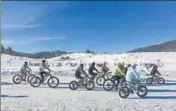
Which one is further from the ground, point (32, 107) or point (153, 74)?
point (153, 74)

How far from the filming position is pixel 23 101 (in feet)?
42.9

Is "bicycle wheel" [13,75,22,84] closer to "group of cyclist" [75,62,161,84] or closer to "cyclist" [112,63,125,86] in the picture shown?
"group of cyclist" [75,62,161,84]

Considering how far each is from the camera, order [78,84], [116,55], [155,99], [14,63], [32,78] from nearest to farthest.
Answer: [155,99]
[78,84]
[32,78]
[14,63]
[116,55]

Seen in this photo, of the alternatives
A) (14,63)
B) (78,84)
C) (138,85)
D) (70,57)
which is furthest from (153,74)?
(70,57)

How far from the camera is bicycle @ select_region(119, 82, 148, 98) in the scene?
47.8ft

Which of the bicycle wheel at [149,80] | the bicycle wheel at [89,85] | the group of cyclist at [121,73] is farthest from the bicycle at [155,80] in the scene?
the bicycle wheel at [89,85]

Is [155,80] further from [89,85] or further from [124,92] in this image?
[124,92]

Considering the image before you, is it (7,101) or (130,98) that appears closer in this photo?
(7,101)

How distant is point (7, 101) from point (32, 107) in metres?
1.86

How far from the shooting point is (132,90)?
14836 mm

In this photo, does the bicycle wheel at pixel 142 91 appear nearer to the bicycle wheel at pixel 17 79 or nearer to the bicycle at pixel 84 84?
the bicycle at pixel 84 84

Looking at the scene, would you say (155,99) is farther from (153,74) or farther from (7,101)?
(153,74)

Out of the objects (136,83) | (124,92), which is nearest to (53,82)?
(124,92)

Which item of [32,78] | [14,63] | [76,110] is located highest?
[14,63]
